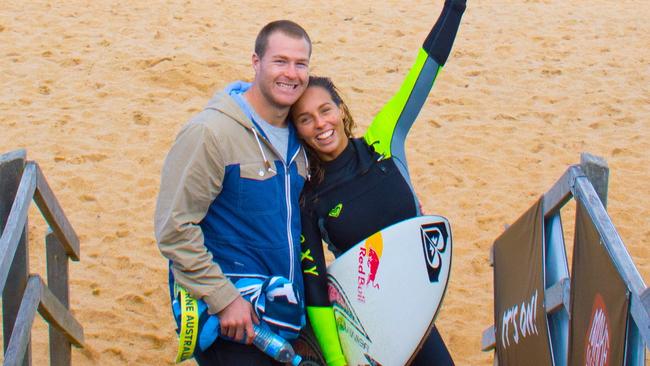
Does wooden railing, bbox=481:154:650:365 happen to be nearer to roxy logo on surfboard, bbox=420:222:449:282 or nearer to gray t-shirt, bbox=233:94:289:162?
roxy logo on surfboard, bbox=420:222:449:282

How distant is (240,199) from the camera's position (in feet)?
11.3

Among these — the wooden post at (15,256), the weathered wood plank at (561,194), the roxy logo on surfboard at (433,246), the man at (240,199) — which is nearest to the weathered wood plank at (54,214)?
the wooden post at (15,256)

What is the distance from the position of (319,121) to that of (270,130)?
223 millimetres

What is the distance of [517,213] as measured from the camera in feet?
23.8

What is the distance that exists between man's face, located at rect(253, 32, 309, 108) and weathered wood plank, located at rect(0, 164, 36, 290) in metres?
1.02

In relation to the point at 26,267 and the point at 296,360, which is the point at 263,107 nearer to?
the point at 296,360

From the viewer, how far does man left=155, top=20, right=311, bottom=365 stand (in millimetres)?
3348

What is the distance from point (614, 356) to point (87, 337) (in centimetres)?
346

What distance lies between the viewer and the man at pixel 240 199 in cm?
335

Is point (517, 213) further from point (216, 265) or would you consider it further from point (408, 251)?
point (216, 265)

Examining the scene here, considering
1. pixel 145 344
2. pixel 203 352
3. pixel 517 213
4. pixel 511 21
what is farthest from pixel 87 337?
pixel 511 21

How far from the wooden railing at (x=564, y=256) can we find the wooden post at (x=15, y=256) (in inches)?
82.4

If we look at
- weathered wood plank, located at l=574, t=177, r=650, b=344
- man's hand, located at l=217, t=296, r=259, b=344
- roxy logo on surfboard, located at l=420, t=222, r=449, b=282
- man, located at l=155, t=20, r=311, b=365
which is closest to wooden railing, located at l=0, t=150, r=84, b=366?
man, located at l=155, t=20, r=311, b=365

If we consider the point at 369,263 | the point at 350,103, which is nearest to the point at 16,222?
the point at 369,263
